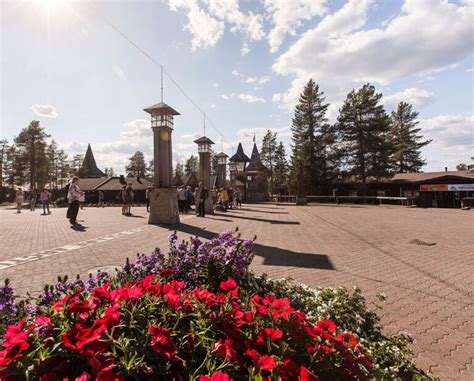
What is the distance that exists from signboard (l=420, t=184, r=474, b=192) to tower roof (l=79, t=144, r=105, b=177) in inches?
2515

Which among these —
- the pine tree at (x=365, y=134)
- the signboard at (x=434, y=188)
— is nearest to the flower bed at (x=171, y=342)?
the signboard at (x=434, y=188)

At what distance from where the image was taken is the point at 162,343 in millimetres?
1172

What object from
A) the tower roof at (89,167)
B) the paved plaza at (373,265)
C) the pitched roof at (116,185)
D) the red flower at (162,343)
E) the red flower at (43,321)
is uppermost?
the tower roof at (89,167)

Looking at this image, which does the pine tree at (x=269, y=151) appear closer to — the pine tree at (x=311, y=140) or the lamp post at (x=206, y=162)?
the pine tree at (x=311, y=140)

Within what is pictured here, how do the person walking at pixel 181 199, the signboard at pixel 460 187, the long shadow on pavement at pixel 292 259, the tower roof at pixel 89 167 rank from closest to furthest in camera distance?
the long shadow on pavement at pixel 292 259
the person walking at pixel 181 199
the signboard at pixel 460 187
the tower roof at pixel 89 167

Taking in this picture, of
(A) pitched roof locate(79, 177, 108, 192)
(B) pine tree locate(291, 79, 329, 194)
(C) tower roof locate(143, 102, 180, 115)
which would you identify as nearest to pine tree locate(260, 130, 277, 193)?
(B) pine tree locate(291, 79, 329, 194)

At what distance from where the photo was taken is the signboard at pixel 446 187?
93.6ft

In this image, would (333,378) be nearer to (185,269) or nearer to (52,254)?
(185,269)

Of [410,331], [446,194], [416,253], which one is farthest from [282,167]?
[410,331]

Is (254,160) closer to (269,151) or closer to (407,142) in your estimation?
(269,151)

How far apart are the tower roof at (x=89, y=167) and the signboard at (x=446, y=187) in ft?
210

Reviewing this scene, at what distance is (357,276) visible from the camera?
200 inches

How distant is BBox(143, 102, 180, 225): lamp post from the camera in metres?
12.2

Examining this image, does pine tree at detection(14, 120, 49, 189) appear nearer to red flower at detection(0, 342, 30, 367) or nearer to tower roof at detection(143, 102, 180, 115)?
tower roof at detection(143, 102, 180, 115)
